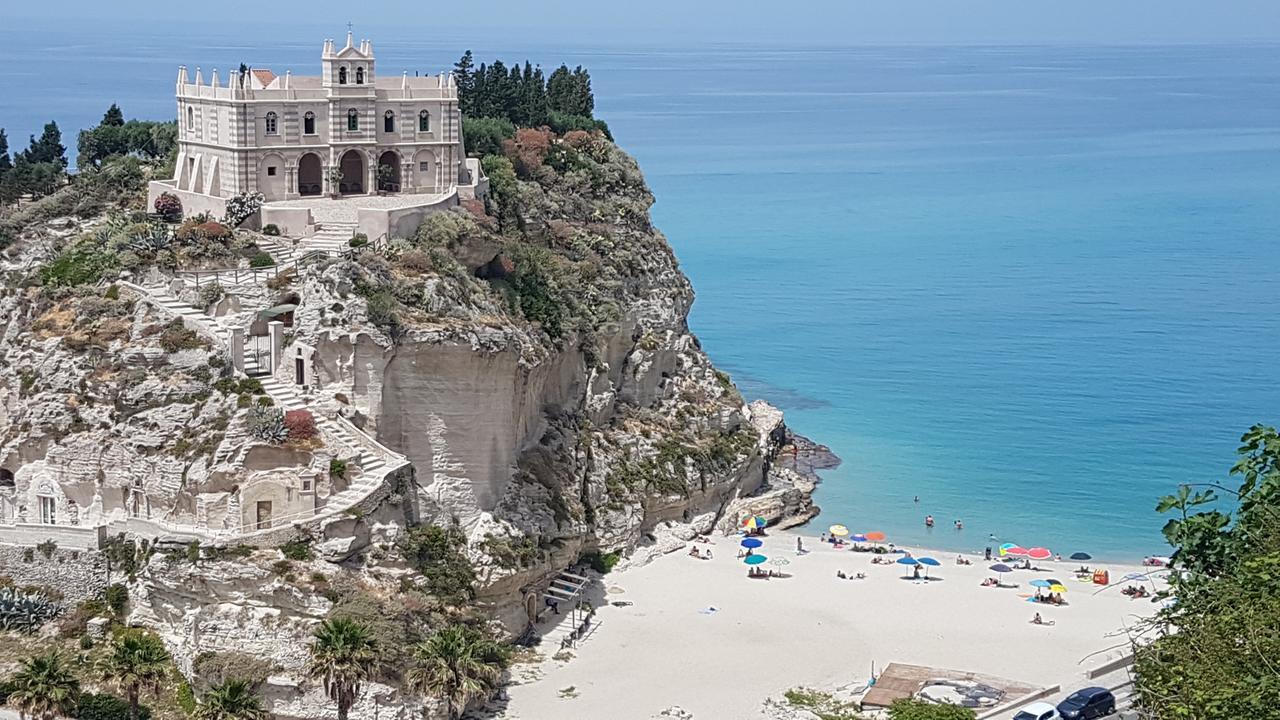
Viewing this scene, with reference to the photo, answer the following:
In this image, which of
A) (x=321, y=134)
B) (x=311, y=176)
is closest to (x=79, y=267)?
(x=311, y=176)

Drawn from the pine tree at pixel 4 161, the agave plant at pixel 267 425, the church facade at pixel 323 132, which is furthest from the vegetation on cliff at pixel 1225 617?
the pine tree at pixel 4 161

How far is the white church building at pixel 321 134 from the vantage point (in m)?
63.6

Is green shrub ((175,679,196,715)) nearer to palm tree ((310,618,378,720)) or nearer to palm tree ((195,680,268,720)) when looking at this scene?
palm tree ((195,680,268,720))

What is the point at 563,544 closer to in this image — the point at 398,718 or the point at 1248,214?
the point at 398,718

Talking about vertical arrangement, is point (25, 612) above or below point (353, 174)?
below

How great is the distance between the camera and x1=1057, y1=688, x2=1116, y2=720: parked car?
1843 inches

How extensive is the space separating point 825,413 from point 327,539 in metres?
44.4

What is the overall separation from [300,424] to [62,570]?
7669mm

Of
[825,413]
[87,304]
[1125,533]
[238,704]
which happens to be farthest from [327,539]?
[825,413]

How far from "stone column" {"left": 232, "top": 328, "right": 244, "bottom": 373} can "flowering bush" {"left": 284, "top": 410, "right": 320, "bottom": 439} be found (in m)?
2.18

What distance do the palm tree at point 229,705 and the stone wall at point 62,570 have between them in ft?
28.5

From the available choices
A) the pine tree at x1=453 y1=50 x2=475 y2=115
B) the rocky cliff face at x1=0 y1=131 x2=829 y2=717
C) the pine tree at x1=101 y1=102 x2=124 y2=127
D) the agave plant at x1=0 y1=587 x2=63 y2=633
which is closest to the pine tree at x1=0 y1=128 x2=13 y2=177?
the pine tree at x1=101 y1=102 x2=124 y2=127

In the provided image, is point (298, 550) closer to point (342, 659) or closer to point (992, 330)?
point (342, 659)

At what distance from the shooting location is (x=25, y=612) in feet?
172
